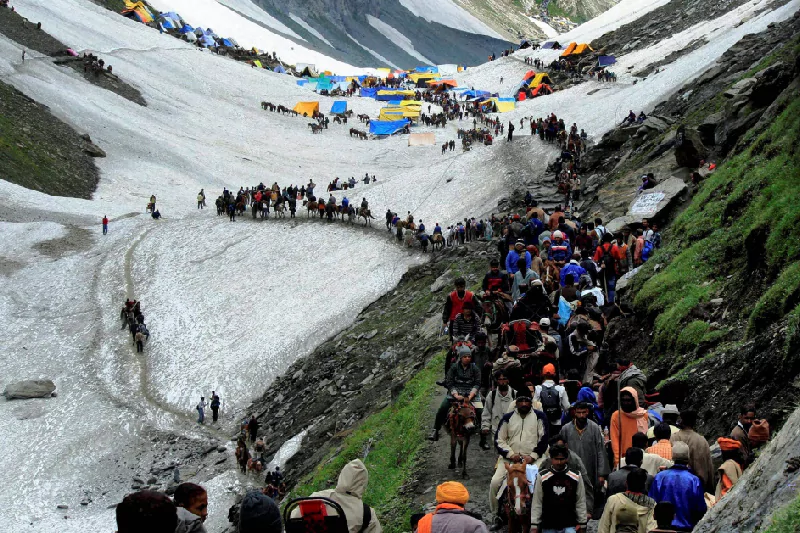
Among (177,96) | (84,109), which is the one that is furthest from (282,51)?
(84,109)

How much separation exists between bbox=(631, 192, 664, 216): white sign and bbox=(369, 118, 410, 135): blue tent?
150 ft

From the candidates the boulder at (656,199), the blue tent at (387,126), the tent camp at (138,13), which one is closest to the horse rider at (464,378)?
the boulder at (656,199)

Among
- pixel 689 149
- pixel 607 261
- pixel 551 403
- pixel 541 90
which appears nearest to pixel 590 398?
pixel 551 403

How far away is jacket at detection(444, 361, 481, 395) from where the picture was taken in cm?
1242

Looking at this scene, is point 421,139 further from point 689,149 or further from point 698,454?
point 698,454

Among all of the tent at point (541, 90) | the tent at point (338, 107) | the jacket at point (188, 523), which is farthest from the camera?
the tent at point (338, 107)

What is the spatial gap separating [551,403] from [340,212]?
1243 inches

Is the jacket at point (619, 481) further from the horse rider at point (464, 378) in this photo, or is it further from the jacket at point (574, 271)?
the jacket at point (574, 271)

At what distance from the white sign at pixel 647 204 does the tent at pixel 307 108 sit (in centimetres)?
5408

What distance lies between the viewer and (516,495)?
30.3ft

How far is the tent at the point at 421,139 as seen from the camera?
211ft

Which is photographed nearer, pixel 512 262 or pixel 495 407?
pixel 495 407

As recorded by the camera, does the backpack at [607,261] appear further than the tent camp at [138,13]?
No

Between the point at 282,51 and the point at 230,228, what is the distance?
235 ft
